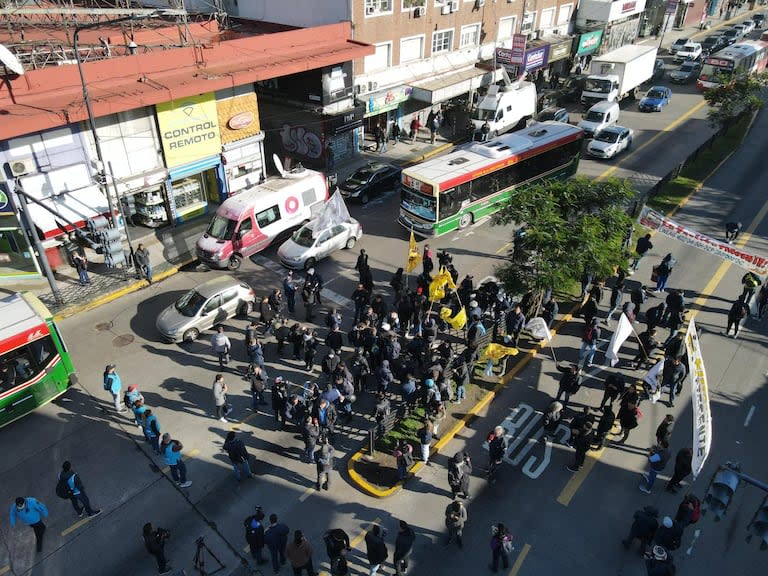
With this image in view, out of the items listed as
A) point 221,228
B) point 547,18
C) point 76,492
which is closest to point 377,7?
point 221,228

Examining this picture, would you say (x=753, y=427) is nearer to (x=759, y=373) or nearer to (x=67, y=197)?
(x=759, y=373)

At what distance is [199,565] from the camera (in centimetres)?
1112

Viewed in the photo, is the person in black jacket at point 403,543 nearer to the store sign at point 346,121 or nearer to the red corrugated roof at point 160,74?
the red corrugated roof at point 160,74

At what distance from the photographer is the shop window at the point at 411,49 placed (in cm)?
3309

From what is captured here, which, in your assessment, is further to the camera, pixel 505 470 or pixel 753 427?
pixel 753 427

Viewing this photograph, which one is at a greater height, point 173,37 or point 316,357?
point 173,37

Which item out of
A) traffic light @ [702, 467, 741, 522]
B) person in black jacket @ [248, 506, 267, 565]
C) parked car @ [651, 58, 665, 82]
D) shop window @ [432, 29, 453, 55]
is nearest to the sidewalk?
person in black jacket @ [248, 506, 267, 565]

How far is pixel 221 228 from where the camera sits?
2198 cm

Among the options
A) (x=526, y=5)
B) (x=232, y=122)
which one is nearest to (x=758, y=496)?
(x=232, y=122)

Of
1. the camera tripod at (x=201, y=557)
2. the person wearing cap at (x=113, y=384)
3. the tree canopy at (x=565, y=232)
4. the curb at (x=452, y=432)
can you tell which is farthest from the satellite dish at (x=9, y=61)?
the curb at (x=452, y=432)

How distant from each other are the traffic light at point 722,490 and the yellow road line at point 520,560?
4690 mm

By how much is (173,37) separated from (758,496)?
1161 inches

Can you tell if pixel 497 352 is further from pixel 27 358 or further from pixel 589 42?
pixel 589 42

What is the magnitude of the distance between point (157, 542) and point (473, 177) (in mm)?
17645
